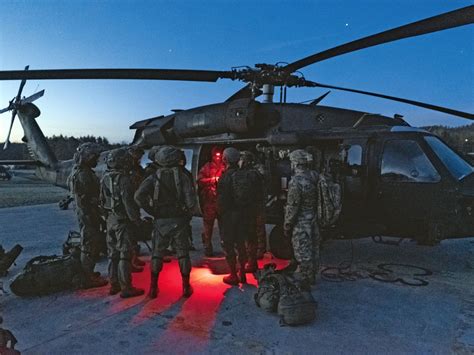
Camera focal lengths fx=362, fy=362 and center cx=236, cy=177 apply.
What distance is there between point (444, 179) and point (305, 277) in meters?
2.54

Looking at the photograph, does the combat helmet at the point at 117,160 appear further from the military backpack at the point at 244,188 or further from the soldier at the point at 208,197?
the soldier at the point at 208,197

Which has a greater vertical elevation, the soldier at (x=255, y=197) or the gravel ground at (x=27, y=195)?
the soldier at (x=255, y=197)

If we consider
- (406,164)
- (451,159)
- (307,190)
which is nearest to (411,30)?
(406,164)

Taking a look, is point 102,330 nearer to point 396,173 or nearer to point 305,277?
point 305,277

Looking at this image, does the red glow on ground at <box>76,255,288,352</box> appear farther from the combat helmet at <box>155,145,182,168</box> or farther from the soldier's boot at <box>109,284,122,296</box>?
the combat helmet at <box>155,145,182,168</box>

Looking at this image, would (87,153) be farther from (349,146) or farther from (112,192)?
(349,146)

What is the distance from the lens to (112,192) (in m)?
4.62

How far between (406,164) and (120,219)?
4.26 metres

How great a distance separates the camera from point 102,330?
3662 mm

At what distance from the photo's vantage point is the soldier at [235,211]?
202 inches

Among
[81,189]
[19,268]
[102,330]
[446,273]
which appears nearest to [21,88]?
[19,268]

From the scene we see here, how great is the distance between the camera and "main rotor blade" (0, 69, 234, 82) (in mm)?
5203

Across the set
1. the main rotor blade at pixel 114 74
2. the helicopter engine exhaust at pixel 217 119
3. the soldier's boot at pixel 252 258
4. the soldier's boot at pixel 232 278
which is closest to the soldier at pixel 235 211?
the soldier's boot at pixel 232 278

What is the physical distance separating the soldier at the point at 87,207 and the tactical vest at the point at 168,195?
1.11 meters
